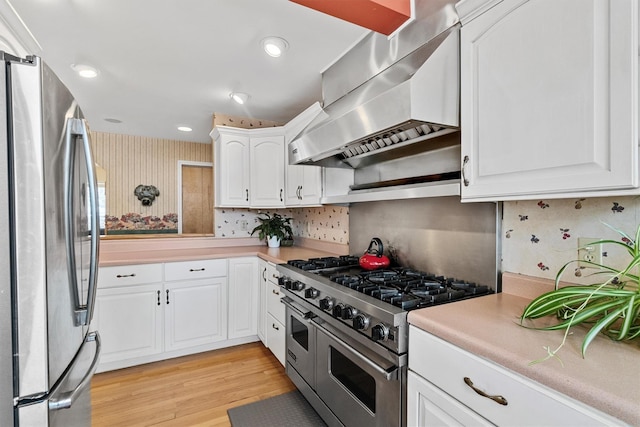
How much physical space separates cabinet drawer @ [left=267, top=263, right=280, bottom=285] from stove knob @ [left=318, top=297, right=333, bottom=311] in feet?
2.81

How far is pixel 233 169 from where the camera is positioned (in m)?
3.30

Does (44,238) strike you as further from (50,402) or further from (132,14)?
(132,14)

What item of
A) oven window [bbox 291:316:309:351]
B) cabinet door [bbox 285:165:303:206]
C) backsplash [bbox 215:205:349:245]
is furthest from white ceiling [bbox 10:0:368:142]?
oven window [bbox 291:316:309:351]

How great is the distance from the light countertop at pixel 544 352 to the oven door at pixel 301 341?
89cm

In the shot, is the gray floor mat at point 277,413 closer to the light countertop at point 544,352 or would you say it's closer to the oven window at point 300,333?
the oven window at point 300,333

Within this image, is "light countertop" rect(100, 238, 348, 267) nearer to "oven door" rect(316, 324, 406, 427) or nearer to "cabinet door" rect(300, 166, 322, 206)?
"cabinet door" rect(300, 166, 322, 206)

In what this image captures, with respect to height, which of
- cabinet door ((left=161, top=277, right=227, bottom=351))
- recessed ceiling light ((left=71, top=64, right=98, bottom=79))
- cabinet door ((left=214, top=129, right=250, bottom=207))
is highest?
recessed ceiling light ((left=71, top=64, right=98, bottom=79))

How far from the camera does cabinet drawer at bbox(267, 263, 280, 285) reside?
8.29ft

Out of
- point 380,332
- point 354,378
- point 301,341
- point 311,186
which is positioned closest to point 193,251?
point 311,186

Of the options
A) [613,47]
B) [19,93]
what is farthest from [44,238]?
[613,47]

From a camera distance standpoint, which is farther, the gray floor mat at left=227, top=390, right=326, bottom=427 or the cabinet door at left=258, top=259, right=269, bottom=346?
the cabinet door at left=258, top=259, right=269, bottom=346

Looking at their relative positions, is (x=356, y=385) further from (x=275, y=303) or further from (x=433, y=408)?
(x=275, y=303)

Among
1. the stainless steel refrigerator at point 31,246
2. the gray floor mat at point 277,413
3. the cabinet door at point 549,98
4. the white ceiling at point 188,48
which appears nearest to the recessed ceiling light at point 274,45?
the white ceiling at point 188,48

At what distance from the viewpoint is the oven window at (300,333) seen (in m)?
1.97
